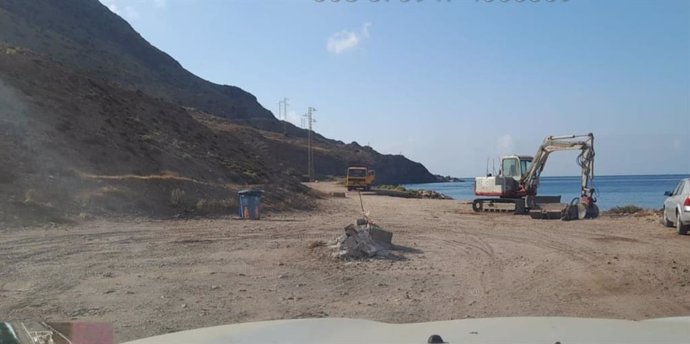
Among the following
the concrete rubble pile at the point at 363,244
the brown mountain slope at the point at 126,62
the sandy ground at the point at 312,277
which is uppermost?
the brown mountain slope at the point at 126,62

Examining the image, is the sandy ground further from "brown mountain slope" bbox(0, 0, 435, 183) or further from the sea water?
"brown mountain slope" bbox(0, 0, 435, 183)

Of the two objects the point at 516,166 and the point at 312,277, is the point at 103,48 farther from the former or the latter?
the point at 312,277

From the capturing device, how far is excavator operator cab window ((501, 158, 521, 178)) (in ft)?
107

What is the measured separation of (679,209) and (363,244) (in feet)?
36.3

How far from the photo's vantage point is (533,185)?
31.4 meters

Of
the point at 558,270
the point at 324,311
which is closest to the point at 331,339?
the point at 324,311

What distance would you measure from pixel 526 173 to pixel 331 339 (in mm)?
29075

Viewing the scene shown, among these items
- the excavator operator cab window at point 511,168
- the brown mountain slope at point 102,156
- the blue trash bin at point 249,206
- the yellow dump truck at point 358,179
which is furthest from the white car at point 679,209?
the yellow dump truck at point 358,179

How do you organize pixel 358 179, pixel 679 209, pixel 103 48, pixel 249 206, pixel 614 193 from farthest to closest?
pixel 103 48 < pixel 614 193 < pixel 358 179 < pixel 249 206 < pixel 679 209

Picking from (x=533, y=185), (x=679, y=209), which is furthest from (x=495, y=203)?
(x=679, y=209)

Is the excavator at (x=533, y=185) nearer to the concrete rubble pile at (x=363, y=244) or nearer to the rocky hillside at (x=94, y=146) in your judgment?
the rocky hillside at (x=94, y=146)

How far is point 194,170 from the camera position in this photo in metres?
36.2

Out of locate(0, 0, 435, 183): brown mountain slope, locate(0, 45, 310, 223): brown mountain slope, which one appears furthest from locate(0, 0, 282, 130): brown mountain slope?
locate(0, 45, 310, 223): brown mountain slope

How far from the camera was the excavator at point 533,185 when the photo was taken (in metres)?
27.8
